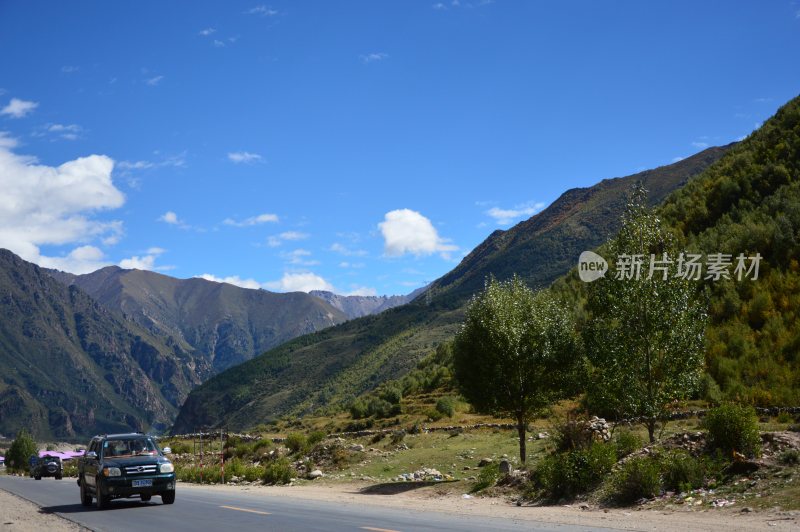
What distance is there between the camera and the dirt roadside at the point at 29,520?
1559 centimetres

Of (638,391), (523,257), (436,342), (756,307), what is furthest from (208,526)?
(523,257)

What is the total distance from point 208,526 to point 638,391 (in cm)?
1557

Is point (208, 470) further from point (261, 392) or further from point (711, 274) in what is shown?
point (261, 392)

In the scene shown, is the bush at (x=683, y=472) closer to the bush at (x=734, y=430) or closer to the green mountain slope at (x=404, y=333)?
the bush at (x=734, y=430)

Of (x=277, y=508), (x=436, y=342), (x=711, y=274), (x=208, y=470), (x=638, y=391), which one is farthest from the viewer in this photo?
(x=436, y=342)

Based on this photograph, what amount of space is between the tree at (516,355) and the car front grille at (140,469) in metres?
14.2

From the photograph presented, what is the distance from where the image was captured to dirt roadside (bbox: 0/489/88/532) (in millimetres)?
15594

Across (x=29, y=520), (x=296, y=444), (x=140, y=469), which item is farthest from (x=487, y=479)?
(x=296, y=444)

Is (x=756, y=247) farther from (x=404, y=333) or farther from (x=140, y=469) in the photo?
(x=404, y=333)

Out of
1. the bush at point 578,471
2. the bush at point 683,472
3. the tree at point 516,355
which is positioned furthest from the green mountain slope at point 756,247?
the bush at point 683,472

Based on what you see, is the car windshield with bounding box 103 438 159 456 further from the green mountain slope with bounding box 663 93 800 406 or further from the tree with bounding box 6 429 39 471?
the tree with bounding box 6 429 39 471

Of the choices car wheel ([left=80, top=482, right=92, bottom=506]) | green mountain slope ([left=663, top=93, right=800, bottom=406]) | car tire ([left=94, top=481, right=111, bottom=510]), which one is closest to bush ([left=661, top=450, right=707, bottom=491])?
car tire ([left=94, top=481, right=111, bottom=510])

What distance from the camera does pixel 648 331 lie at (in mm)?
24281

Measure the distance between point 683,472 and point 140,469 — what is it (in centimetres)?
1430
